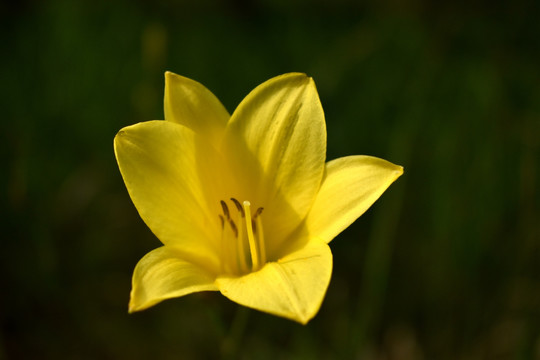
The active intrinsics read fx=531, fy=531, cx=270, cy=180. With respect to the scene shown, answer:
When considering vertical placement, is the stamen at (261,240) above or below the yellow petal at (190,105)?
below

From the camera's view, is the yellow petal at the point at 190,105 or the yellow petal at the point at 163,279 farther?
the yellow petal at the point at 190,105

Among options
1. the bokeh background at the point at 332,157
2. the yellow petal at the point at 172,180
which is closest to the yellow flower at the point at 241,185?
the yellow petal at the point at 172,180

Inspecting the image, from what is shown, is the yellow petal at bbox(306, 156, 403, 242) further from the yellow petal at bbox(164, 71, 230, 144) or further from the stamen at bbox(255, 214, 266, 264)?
the yellow petal at bbox(164, 71, 230, 144)

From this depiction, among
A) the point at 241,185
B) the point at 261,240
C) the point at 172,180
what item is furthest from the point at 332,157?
the point at 172,180

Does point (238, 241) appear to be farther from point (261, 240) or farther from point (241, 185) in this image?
point (241, 185)

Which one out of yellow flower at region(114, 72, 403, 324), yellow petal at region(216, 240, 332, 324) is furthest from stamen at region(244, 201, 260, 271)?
yellow petal at region(216, 240, 332, 324)

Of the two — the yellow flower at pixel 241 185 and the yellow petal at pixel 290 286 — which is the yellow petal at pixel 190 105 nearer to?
the yellow flower at pixel 241 185

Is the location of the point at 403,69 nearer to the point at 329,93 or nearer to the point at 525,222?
the point at 329,93
